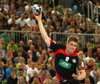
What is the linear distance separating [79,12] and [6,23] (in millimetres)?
6913

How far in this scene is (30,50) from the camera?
1462 cm

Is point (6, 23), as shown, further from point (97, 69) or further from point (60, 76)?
point (60, 76)

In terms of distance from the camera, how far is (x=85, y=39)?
15.8m

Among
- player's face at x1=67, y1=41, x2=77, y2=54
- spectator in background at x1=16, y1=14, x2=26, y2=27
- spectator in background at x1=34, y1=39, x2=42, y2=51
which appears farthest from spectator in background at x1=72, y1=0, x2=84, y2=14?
player's face at x1=67, y1=41, x2=77, y2=54

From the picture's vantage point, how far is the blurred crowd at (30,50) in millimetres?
13250

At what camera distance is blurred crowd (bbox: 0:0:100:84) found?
43.5 feet

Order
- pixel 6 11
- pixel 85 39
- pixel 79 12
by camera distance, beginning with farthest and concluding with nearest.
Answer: pixel 79 12
pixel 6 11
pixel 85 39

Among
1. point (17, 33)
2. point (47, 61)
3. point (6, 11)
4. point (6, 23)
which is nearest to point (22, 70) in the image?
point (47, 61)

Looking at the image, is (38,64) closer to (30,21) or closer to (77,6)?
(30,21)

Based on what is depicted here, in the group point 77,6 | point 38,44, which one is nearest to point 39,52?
point 38,44

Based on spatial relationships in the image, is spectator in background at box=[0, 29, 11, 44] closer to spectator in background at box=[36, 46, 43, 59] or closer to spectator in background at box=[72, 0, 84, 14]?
spectator in background at box=[36, 46, 43, 59]

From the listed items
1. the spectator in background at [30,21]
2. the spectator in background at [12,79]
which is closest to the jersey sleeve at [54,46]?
the spectator in background at [12,79]

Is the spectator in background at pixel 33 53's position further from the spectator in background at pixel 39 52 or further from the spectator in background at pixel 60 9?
the spectator in background at pixel 60 9

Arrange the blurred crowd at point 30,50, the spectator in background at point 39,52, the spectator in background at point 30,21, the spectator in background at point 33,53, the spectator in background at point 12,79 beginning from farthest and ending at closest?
1. the spectator in background at point 30,21
2. the spectator in background at point 39,52
3. the spectator in background at point 33,53
4. the blurred crowd at point 30,50
5. the spectator in background at point 12,79
